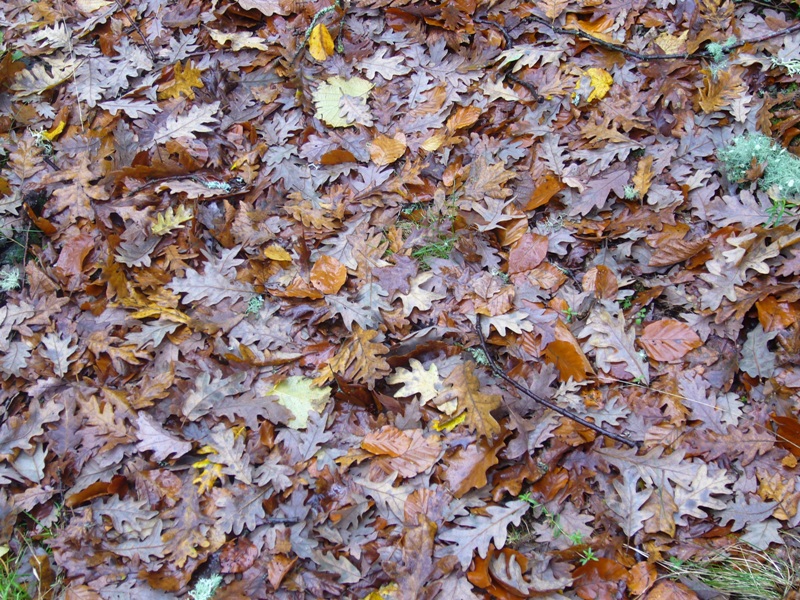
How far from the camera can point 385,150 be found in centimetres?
333

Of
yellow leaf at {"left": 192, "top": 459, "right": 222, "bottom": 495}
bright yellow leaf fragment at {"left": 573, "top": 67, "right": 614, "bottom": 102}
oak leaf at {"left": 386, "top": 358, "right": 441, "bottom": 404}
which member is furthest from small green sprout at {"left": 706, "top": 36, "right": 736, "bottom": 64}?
yellow leaf at {"left": 192, "top": 459, "right": 222, "bottom": 495}

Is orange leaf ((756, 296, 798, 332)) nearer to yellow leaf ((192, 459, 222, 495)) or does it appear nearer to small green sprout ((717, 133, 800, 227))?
small green sprout ((717, 133, 800, 227))

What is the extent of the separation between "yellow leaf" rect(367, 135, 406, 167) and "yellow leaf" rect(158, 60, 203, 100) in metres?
1.32

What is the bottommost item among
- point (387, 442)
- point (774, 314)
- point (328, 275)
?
point (387, 442)

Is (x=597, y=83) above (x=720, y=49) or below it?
below

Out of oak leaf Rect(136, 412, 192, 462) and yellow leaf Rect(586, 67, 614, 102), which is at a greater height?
yellow leaf Rect(586, 67, 614, 102)

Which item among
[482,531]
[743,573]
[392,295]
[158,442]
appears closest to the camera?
[743,573]

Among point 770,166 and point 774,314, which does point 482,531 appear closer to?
point 774,314

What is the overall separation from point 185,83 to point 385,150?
150 cm

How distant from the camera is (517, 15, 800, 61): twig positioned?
3.20 meters

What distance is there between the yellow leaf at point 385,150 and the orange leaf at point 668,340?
5.72 ft

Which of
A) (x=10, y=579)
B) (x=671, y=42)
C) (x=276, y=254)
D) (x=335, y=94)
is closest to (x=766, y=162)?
(x=671, y=42)

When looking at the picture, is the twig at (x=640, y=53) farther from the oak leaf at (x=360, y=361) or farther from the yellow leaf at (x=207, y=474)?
the yellow leaf at (x=207, y=474)

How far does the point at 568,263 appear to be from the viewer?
2.97 m
